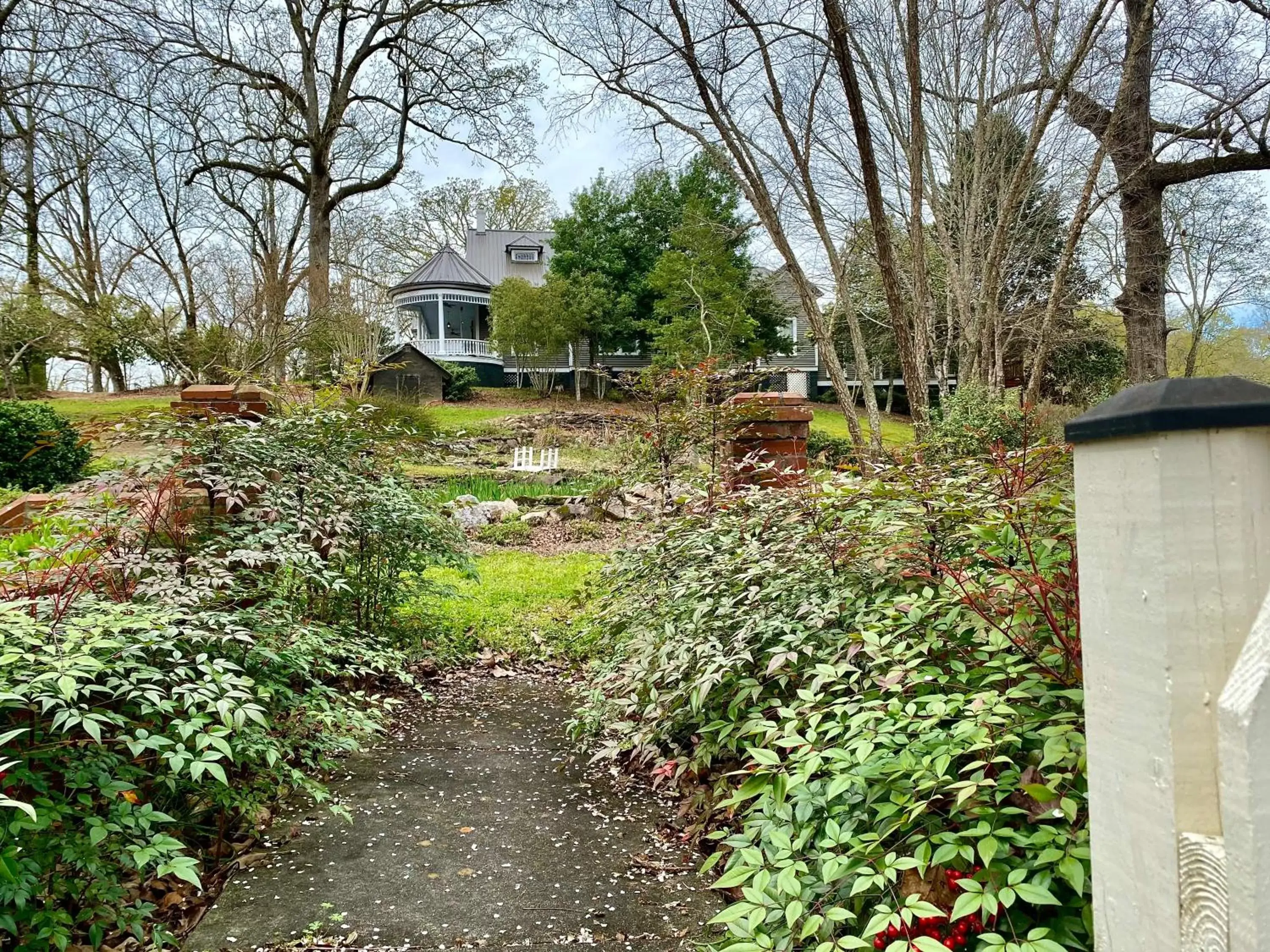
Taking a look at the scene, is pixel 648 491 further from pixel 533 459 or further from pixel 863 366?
pixel 533 459

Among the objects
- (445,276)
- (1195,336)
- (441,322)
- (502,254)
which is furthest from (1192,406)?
(502,254)

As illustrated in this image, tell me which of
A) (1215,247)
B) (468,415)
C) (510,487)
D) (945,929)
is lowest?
(945,929)

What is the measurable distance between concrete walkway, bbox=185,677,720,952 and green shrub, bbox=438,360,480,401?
22.5 m

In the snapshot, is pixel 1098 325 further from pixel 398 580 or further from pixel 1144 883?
pixel 1144 883

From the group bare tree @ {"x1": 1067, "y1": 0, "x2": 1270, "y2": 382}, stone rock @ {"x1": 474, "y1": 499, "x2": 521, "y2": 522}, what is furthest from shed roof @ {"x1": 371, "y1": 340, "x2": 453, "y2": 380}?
bare tree @ {"x1": 1067, "y1": 0, "x2": 1270, "y2": 382}

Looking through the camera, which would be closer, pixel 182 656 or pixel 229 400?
pixel 182 656

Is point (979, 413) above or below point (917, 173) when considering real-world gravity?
below

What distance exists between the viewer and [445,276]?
2842cm

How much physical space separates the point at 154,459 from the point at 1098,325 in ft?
56.9

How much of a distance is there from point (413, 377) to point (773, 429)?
68.6 ft

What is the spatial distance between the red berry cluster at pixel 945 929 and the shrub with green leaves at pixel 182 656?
4.60 ft

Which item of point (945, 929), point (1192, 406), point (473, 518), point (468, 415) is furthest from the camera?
point (468, 415)

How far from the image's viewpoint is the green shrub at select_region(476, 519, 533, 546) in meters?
9.09

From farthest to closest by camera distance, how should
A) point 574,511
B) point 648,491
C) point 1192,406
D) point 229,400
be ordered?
point 574,511 → point 648,491 → point 229,400 → point 1192,406
